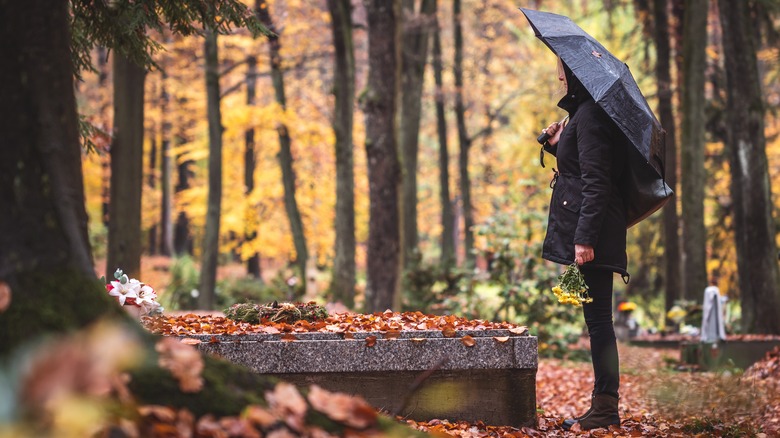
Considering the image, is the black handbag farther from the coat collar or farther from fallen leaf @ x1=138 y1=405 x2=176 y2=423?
fallen leaf @ x1=138 y1=405 x2=176 y2=423

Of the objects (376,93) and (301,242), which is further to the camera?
(301,242)

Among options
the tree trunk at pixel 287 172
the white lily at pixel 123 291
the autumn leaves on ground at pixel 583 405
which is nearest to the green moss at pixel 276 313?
the autumn leaves on ground at pixel 583 405

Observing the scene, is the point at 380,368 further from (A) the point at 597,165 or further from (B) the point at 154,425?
(B) the point at 154,425

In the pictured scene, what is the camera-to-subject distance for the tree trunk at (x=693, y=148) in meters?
15.1

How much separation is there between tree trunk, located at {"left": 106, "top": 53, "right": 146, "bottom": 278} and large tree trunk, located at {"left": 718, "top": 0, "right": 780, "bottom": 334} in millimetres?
8391

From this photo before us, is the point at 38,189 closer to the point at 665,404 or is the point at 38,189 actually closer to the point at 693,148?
the point at 665,404

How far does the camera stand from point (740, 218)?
1288 centimetres

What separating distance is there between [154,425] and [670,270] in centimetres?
1641

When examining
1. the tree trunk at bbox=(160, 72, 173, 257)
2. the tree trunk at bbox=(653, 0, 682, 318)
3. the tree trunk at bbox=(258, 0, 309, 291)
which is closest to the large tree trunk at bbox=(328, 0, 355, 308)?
the tree trunk at bbox=(258, 0, 309, 291)

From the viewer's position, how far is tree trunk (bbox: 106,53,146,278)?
12180 millimetres

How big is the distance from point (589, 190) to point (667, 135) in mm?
13539

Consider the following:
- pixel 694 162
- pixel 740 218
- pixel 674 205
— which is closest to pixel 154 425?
pixel 740 218

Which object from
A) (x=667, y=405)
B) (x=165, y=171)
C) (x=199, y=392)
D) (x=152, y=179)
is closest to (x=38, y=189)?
(x=199, y=392)

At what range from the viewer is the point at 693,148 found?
1529 centimetres
